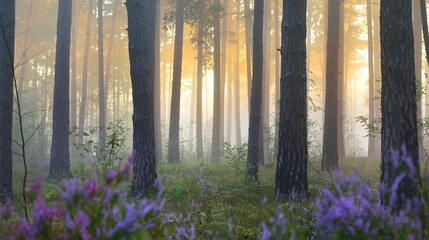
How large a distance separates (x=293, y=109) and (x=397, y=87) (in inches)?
94.3

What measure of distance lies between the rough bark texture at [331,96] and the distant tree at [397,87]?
7814mm

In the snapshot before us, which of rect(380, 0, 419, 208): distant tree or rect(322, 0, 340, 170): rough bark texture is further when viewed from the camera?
rect(322, 0, 340, 170): rough bark texture

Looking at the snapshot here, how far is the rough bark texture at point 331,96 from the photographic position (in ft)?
44.2

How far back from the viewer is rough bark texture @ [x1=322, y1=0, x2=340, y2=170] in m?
13.5

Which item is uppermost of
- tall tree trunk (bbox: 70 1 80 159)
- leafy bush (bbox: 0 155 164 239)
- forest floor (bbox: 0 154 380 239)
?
tall tree trunk (bbox: 70 1 80 159)

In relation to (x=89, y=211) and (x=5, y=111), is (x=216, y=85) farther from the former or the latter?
(x=89, y=211)

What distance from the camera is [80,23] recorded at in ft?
118

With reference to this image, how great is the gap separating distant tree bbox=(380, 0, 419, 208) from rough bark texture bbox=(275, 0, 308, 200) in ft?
7.01

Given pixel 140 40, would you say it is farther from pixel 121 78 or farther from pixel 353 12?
pixel 121 78

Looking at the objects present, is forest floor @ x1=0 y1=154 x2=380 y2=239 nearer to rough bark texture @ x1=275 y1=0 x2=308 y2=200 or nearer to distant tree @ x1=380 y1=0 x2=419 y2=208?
rough bark texture @ x1=275 y1=0 x2=308 y2=200

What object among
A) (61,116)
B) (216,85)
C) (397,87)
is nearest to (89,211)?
(397,87)

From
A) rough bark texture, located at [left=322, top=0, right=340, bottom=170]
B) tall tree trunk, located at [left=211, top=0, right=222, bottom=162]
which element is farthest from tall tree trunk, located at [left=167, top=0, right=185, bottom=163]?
rough bark texture, located at [left=322, top=0, right=340, bottom=170]

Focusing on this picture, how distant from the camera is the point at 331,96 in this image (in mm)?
14016

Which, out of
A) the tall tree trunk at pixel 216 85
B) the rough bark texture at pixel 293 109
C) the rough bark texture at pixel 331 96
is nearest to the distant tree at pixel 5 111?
the rough bark texture at pixel 293 109
